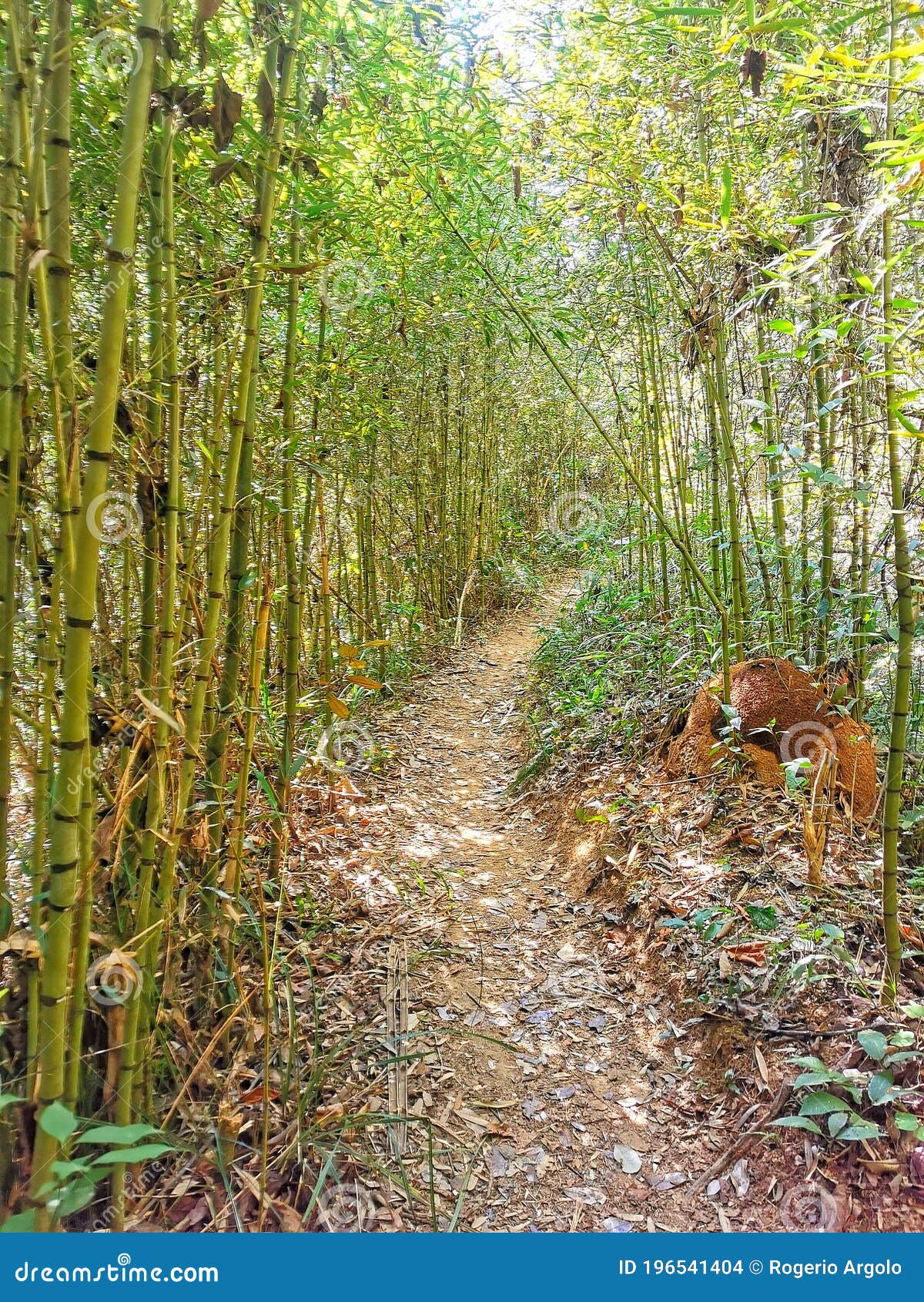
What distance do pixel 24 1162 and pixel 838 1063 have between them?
157 centimetres

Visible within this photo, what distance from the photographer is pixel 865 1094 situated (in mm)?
1467

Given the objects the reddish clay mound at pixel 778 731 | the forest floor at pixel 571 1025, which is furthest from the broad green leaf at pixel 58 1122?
the reddish clay mound at pixel 778 731

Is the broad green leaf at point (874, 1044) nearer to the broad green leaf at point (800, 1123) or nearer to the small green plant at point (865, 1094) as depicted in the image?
the small green plant at point (865, 1094)

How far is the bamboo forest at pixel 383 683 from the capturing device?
1.14 m

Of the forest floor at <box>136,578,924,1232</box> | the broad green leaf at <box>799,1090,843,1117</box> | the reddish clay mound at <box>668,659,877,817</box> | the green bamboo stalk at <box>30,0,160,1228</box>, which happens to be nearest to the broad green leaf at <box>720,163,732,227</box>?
the green bamboo stalk at <box>30,0,160,1228</box>

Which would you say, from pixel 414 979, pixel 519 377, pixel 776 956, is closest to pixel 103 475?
pixel 414 979

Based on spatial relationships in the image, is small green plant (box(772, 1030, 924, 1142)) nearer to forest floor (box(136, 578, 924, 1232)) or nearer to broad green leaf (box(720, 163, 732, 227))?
forest floor (box(136, 578, 924, 1232))

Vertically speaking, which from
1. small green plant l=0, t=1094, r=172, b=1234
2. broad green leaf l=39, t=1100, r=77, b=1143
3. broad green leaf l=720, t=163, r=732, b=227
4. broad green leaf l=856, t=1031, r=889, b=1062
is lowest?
broad green leaf l=856, t=1031, r=889, b=1062

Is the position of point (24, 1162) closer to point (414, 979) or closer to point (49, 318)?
point (414, 979)

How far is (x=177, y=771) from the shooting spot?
1391mm

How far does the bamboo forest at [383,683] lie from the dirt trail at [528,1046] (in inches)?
0.5

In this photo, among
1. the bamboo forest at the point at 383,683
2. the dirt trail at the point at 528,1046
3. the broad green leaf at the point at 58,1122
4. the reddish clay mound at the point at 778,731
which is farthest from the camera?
the reddish clay mound at the point at 778,731

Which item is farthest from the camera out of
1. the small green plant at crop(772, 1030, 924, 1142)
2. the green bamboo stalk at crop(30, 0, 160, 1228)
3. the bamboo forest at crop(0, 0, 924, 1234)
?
the small green plant at crop(772, 1030, 924, 1142)

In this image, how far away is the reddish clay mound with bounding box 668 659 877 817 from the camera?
2395mm
